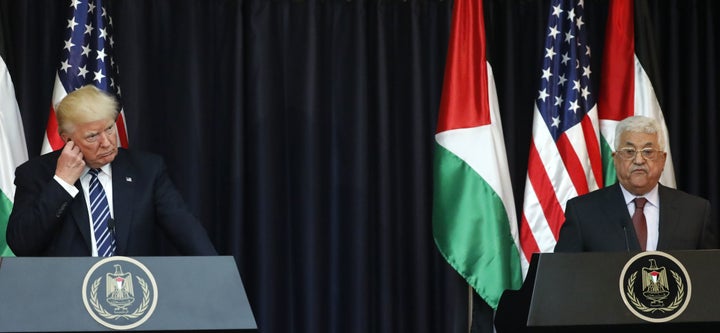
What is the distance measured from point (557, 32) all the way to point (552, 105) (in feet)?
1.28

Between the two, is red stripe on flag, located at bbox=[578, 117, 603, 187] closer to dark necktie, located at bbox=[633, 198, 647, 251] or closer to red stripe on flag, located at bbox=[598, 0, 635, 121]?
red stripe on flag, located at bbox=[598, 0, 635, 121]

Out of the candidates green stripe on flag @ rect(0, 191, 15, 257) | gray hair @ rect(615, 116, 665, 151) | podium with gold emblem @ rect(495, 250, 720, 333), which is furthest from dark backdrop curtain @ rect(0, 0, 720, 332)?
podium with gold emblem @ rect(495, 250, 720, 333)

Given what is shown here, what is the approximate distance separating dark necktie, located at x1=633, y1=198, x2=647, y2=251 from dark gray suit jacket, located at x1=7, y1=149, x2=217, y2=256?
5.48 ft

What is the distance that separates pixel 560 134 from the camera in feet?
17.6

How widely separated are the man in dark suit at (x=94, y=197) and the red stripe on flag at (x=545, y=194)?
204 cm

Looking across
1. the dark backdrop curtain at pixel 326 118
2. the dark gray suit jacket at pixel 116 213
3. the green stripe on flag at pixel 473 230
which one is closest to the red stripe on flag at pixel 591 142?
the dark backdrop curtain at pixel 326 118

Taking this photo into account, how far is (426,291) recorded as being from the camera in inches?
225

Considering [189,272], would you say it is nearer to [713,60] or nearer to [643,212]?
[643,212]

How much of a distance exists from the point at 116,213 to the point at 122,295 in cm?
81

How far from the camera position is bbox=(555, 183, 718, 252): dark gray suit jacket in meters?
3.97

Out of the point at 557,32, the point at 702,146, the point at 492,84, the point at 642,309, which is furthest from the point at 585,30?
the point at 642,309

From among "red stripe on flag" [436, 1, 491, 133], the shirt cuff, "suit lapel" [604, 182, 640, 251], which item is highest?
"red stripe on flag" [436, 1, 491, 133]

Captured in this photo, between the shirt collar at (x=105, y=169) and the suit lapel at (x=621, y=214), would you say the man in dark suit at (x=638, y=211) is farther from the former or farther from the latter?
the shirt collar at (x=105, y=169)

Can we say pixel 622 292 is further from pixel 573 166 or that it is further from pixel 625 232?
pixel 573 166
